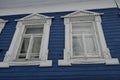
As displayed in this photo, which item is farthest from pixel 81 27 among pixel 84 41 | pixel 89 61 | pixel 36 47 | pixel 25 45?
pixel 25 45

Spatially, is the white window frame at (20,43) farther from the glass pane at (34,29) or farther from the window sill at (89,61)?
the window sill at (89,61)

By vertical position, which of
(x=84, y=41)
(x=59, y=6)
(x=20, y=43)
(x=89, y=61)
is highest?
(x=59, y=6)

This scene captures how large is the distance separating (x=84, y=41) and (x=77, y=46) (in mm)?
318

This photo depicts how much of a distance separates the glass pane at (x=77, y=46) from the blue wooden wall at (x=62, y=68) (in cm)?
43

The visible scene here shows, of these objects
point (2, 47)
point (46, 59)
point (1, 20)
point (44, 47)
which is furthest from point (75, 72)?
point (1, 20)

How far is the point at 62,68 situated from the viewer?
459 centimetres

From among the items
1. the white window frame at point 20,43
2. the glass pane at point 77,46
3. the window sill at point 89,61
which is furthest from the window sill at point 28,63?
the glass pane at point 77,46

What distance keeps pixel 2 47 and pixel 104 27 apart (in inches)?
149

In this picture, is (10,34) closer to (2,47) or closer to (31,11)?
(2,47)

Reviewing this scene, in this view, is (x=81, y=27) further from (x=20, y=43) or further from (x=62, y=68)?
(x=20, y=43)

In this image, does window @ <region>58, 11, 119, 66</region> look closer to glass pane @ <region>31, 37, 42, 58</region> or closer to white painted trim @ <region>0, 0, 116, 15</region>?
white painted trim @ <region>0, 0, 116, 15</region>

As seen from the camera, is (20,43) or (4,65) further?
(20,43)

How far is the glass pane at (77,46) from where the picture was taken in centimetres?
511

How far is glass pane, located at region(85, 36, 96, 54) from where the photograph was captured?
16.8 ft
